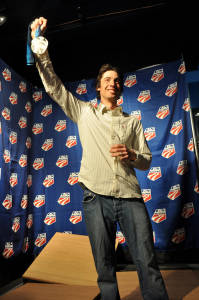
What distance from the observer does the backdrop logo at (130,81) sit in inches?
129

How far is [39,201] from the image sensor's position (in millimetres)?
3340

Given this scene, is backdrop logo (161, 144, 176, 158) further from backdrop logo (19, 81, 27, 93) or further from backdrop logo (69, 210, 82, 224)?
backdrop logo (19, 81, 27, 93)

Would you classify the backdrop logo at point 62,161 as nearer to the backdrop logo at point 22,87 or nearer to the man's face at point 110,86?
the backdrop logo at point 22,87

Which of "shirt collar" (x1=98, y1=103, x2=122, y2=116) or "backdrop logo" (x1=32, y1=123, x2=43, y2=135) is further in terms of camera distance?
"backdrop logo" (x1=32, y1=123, x2=43, y2=135)

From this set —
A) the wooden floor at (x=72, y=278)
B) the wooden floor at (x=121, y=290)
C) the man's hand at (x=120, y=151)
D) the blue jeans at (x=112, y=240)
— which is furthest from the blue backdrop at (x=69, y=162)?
the man's hand at (x=120, y=151)

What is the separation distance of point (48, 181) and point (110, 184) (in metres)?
2.12

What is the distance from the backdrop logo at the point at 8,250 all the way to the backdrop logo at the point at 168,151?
6.81 feet

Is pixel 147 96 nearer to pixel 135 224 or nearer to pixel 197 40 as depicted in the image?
pixel 197 40

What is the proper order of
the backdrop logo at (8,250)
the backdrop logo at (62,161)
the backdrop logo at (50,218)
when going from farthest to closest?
the backdrop logo at (62,161) → the backdrop logo at (50,218) → the backdrop logo at (8,250)

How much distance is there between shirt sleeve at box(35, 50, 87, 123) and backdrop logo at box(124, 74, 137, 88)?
182cm

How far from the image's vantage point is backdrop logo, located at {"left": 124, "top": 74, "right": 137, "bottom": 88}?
327cm

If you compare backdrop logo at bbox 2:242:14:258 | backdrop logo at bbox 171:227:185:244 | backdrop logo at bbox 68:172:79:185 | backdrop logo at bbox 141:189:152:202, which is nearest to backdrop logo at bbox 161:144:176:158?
backdrop logo at bbox 141:189:152:202

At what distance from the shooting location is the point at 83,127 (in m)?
1.60

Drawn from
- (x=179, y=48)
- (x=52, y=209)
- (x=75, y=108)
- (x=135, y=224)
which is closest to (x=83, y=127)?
(x=75, y=108)
